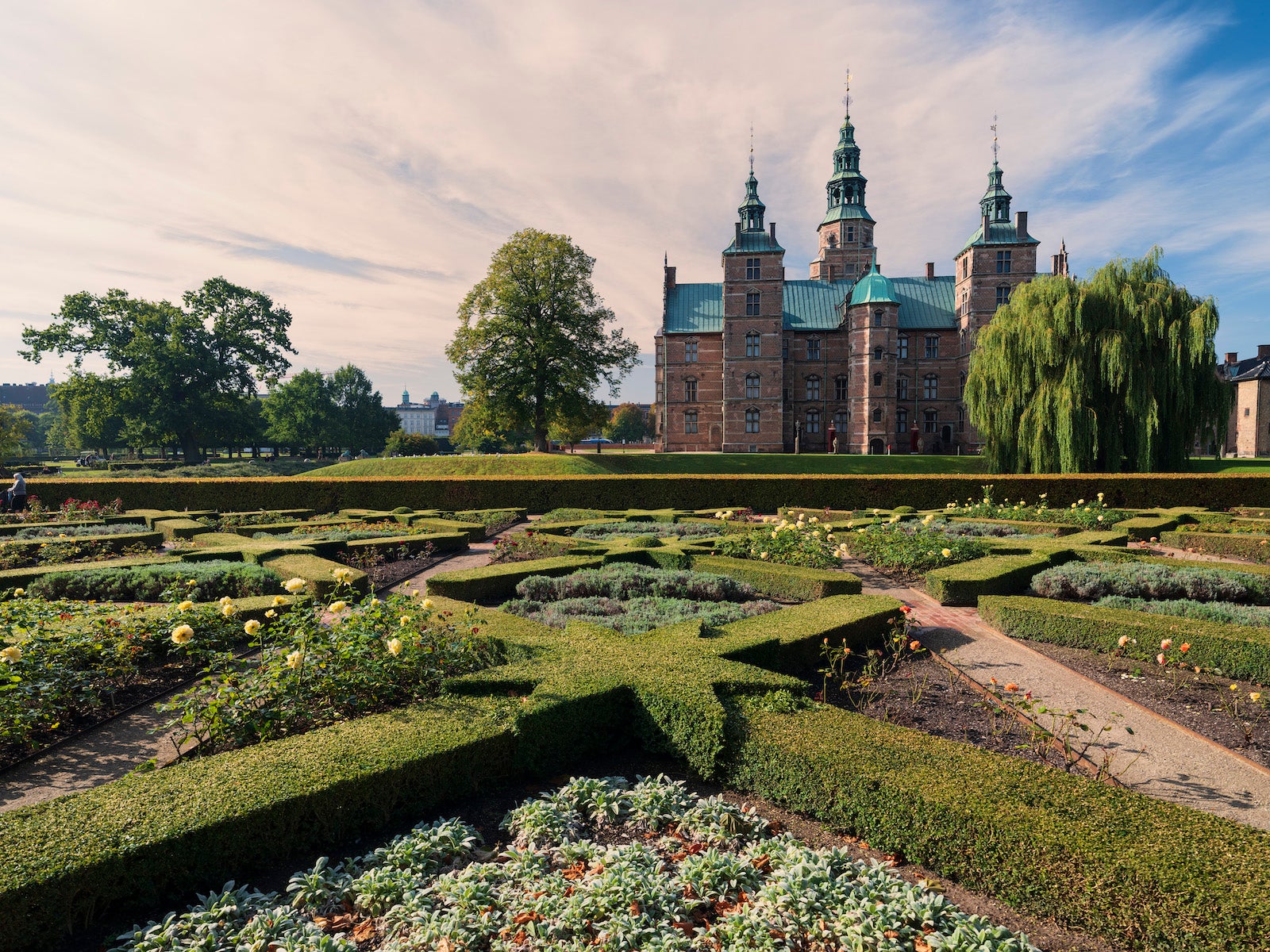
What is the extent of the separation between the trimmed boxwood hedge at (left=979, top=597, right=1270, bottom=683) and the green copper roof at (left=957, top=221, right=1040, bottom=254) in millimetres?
41599

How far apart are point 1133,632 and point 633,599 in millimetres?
5351

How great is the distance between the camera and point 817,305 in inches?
1843

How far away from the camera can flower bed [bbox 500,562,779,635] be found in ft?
23.1

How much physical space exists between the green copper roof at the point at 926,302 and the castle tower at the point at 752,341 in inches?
390

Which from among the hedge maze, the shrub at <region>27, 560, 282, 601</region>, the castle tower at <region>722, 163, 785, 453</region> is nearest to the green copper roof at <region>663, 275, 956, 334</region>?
the castle tower at <region>722, 163, 785, 453</region>

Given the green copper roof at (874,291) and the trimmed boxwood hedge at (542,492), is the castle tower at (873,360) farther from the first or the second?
the trimmed boxwood hedge at (542,492)

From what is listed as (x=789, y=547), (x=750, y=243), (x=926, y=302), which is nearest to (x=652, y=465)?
(x=750, y=243)

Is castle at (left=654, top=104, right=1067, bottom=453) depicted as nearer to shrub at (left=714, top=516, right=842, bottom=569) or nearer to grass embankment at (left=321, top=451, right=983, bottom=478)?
grass embankment at (left=321, top=451, right=983, bottom=478)

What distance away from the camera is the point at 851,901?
2816 millimetres

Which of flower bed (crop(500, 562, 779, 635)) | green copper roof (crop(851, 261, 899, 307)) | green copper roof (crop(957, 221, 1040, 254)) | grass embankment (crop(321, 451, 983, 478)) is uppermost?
green copper roof (crop(957, 221, 1040, 254))

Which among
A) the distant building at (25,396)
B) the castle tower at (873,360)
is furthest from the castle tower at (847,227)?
the distant building at (25,396)

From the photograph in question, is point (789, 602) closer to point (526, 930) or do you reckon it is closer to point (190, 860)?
point (526, 930)

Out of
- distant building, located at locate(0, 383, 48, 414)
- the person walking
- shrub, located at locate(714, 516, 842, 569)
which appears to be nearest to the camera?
shrub, located at locate(714, 516, 842, 569)

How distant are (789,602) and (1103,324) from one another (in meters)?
19.5
